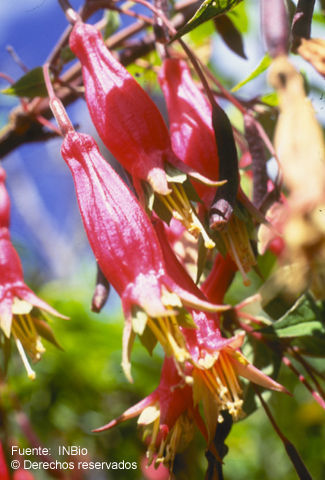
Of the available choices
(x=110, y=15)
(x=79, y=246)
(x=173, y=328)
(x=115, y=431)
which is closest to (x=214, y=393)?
(x=173, y=328)

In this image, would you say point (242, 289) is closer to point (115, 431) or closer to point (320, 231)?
point (115, 431)

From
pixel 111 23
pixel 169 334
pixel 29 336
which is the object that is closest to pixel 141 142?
pixel 169 334

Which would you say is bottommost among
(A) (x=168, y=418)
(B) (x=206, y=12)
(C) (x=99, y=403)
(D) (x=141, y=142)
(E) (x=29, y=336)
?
(C) (x=99, y=403)

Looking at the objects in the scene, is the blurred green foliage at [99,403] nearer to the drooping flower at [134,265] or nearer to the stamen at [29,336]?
the stamen at [29,336]

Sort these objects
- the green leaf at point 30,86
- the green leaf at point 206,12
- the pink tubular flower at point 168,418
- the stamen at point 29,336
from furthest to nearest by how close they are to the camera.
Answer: the green leaf at point 30,86
the stamen at point 29,336
the pink tubular flower at point 168,418
the green leaf at point 206,12

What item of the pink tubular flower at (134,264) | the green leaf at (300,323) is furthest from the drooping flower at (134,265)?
the green leaf at (300,323)

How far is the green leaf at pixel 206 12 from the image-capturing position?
696mm

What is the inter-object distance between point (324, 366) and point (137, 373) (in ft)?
1.72

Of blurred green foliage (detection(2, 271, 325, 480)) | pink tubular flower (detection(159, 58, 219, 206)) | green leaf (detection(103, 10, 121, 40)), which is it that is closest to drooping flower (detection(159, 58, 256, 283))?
pink tubular flower (detection(159, 58, 219, 206))

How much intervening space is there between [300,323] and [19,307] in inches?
15.7

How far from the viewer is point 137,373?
70.4 inches

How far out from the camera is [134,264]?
718mm

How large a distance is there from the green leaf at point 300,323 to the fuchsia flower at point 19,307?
0.32 meters

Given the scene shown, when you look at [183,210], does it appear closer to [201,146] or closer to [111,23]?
[201,146]
